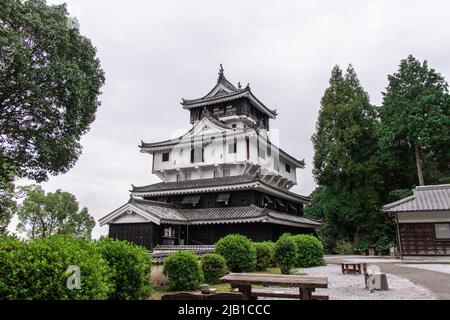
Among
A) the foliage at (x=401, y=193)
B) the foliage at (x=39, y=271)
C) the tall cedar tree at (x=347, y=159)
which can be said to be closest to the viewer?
the foliage at (x=39, y=271)

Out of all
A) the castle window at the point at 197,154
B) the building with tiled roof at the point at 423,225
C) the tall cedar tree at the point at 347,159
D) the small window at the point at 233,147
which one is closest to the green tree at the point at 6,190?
the castle window at the point at 197,154

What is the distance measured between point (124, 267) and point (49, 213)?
3318cm

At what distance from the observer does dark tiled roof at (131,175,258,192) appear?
2883 cm

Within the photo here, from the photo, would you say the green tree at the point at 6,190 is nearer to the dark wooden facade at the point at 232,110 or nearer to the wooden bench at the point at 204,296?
the wooden bench at the point at 204,296

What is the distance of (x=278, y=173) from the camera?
1465 inches

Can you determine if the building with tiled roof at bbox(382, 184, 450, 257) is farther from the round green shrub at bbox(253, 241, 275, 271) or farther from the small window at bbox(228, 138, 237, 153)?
the small window at bbox(228, 138, 237, 153)

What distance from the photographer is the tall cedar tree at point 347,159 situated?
3841cm

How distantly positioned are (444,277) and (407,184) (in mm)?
28648

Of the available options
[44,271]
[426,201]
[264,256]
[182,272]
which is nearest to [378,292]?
[182,272]

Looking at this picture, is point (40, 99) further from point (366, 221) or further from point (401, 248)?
point (366, 221)

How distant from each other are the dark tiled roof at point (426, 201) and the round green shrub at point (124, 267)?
22260 millimetres

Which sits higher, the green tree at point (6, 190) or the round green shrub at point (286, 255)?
the green tree at point (6, 190)

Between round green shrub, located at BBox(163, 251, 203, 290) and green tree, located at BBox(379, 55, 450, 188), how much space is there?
3108 centimetres

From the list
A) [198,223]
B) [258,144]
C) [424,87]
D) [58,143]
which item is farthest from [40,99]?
[424,87]
